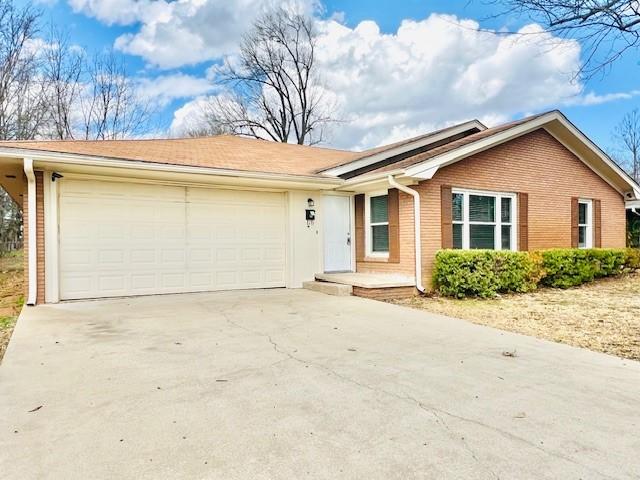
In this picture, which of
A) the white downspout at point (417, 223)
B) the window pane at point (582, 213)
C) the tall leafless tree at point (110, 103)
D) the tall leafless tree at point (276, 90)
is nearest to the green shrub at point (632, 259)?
the window pane at point (582, 213)

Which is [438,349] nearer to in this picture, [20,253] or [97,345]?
[97,345]

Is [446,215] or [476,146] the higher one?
[476,146]

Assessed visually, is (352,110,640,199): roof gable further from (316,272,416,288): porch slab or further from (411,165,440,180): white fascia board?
(316,272,416,288): porch slab

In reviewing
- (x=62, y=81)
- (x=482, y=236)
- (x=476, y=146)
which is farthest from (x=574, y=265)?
(x=62, y=81)

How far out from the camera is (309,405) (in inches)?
122

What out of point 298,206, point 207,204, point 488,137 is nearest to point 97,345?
point 207,204

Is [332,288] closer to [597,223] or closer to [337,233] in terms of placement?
[337,233]

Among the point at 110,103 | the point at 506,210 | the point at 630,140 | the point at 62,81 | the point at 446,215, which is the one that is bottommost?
the point at 446,215

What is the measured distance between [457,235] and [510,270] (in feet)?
4.57

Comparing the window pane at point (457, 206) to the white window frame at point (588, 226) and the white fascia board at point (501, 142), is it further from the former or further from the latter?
the white window frame at point (588, 226)

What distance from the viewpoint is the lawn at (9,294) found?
5909 millimetres

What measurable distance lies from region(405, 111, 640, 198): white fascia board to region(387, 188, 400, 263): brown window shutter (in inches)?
38.6

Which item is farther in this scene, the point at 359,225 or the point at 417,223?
the point at 359,225

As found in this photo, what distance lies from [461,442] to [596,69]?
18.6ft
